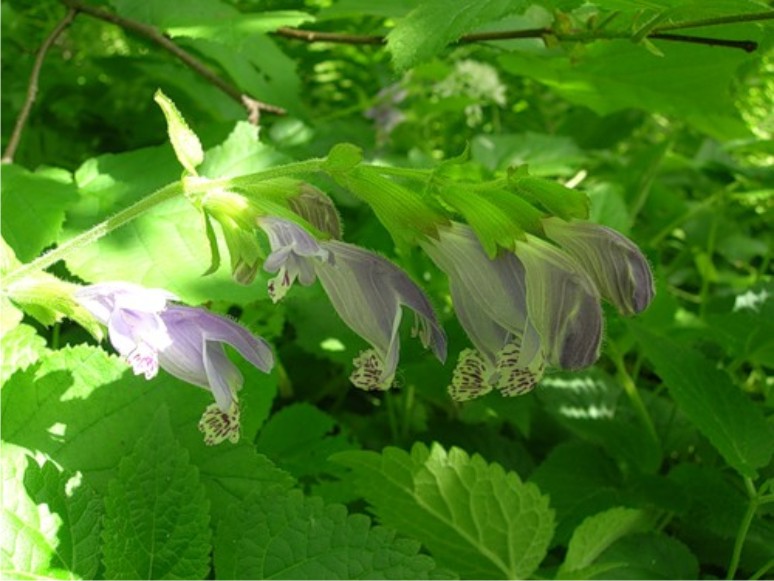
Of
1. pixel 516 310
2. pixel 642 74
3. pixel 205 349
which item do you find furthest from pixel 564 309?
pixel 642 74

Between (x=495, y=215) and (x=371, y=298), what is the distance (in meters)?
0.11

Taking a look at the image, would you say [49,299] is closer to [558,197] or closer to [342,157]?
[342,157]

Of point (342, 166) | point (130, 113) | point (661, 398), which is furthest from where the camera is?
point (130, 113)

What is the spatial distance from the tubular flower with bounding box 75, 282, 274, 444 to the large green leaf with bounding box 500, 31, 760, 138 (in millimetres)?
673

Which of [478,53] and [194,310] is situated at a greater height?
[194,310]

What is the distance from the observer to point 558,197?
0.72 metres

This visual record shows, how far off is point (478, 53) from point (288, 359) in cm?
87

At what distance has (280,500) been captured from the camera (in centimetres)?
80

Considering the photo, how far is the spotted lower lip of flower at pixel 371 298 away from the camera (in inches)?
28.8

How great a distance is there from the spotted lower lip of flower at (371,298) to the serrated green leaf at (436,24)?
0.64 ft

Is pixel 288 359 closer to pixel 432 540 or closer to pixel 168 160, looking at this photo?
pixel 168 160

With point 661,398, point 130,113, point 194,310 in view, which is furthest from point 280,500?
point 130,113

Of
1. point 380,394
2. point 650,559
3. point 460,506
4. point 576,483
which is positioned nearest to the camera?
point 460,506

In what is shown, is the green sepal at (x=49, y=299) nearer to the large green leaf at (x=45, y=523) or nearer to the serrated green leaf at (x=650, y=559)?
the large green leaf at (x=45, y=523)
